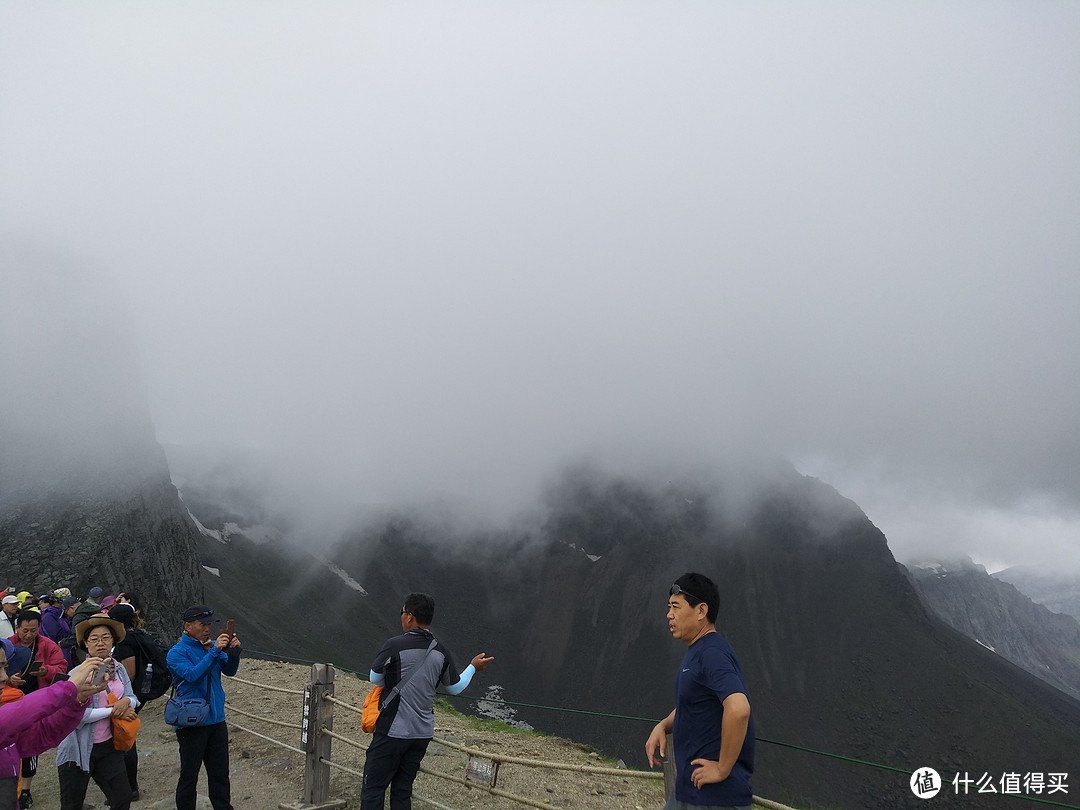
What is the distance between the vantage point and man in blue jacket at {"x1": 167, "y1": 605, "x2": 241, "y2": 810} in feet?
20.7

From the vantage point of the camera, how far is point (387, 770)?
5352 mm

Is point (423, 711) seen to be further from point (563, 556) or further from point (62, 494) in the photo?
point (563, 556)

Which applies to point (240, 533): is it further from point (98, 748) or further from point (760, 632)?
point (98, 748)

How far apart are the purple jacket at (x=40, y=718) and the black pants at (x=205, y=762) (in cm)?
305

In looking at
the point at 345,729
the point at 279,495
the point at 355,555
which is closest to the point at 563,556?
the point at 355,555

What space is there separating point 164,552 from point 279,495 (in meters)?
119

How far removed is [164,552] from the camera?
40.5 metres

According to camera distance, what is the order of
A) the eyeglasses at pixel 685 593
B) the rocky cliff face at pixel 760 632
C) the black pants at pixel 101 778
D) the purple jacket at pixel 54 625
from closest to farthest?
the eyeglasses at pixel 685 593 < the black pants at pixel 101 778 < the purple jacket at pixel 54 625 < the rocky cliff face at pixel 760 632

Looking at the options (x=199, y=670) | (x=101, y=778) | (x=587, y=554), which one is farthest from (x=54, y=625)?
(x=587, y=554)

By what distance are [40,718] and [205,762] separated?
11.8 feet

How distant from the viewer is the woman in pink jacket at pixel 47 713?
340 cm

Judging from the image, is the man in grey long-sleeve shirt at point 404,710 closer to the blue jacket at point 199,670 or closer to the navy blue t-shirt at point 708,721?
the blue jacket at point 199,670

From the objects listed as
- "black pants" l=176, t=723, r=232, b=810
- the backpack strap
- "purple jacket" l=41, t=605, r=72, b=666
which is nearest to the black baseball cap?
"black pants" l=176, t=723, r=232, b=810

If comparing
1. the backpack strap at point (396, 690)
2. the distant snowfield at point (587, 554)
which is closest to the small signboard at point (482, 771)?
the backpack strap at point (396, 690)
